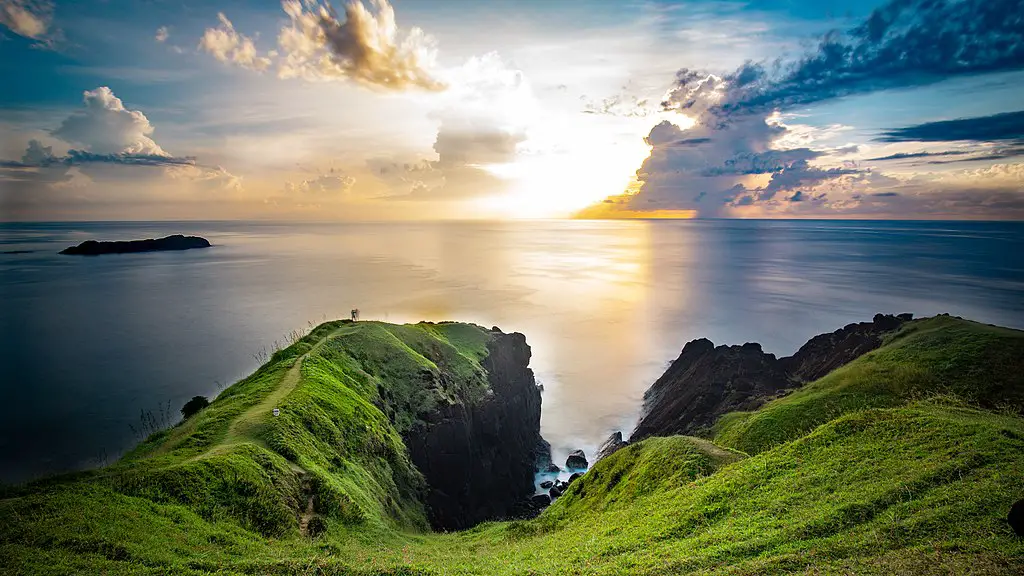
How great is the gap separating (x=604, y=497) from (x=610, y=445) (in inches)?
1575

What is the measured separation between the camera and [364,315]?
380ft

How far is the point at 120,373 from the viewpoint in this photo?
6819cm

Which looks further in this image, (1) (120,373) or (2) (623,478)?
(1) (120,373)

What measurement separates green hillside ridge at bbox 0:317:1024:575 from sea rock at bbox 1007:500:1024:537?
1.47ft

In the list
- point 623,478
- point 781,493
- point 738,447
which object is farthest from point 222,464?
point 738,447

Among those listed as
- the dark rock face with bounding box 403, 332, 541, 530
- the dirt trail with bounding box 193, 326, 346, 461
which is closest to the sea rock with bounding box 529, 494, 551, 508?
the dark rock face with bounding box 403, 332, 541, 530

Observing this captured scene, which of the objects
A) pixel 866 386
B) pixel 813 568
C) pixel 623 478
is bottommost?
pixel 623 478

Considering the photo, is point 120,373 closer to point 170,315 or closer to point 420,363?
point 170,315

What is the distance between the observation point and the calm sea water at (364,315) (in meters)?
60.8

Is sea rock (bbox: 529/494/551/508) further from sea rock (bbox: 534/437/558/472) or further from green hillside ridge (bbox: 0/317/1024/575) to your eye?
green hillside ridge (bbox: 0/317/1024/575)

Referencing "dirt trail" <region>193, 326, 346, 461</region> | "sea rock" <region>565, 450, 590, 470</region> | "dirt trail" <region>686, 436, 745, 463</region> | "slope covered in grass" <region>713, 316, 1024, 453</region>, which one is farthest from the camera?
"sea rock" <region>565, 450, 590, 470</region>

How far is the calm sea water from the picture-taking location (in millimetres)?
60812

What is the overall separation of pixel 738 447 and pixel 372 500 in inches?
1152

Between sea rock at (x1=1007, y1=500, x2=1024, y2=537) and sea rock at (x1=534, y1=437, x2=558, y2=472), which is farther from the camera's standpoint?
sea rock at (x1=534, y1=437, x2=558, y2=472)
